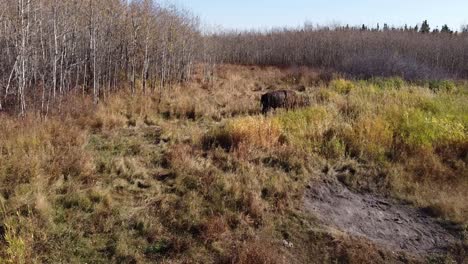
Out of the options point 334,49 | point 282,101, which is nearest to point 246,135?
point 282,101

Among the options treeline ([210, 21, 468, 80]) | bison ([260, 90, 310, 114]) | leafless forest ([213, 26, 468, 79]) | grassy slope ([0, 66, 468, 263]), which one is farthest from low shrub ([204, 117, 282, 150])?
leafless forest ([213, 26, 468, 79])

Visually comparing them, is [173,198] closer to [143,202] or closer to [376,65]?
[143,202]

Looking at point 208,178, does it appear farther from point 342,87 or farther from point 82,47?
point 342,87

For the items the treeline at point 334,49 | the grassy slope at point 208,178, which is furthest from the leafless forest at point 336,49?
the grassy slope at point 208,178

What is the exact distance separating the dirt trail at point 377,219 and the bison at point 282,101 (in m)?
4.50

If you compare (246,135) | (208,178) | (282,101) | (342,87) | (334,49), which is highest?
(334,49)

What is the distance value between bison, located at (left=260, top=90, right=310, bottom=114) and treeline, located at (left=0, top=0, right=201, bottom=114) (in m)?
4.97

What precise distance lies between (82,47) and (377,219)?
11426mm

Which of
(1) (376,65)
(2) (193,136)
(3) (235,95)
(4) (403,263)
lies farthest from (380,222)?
(1) (376,65)

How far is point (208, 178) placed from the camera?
19.7 ft

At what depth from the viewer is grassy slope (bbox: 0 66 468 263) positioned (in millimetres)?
4488

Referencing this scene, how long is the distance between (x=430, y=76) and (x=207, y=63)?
13603mm

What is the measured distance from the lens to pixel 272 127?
796 centimetres

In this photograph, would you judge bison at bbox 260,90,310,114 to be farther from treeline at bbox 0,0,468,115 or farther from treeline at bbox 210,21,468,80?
treeline at bbox 210,21,468,80
